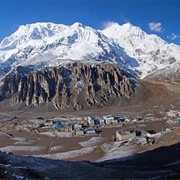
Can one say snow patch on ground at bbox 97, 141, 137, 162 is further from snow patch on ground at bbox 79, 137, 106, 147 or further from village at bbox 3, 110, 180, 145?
village at bbox 3, 110, 180, 145

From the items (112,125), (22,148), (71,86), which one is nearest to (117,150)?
(22,148)

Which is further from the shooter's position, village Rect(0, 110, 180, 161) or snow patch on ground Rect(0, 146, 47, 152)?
snow patch on ground Rect(0, 146, 47, 152)

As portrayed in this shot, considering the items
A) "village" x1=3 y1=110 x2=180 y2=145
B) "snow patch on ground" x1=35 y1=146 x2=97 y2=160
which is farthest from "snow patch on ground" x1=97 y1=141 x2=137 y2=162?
"village" x1=3 y1=110 x2=180 y2=145

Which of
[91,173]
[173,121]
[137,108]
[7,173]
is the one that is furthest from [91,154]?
[137,108]

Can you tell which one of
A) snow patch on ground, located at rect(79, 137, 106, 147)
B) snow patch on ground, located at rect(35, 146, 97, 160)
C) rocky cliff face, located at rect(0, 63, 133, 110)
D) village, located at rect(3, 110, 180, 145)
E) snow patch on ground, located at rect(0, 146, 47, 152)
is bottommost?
snow patch on ground, located at rect(35, 146, 97, 160)

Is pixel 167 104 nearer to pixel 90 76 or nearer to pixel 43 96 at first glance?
pixel 90 76

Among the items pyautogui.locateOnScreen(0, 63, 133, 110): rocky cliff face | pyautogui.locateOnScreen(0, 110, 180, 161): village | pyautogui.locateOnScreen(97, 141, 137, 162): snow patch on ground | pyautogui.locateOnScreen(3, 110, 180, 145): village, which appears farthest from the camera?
pyautogui.locateOnScreen(0, 63, 133, 110): rocky cliff face

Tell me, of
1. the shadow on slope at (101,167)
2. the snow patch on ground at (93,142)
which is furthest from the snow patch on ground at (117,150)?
the snow patch on ground at (93,142)

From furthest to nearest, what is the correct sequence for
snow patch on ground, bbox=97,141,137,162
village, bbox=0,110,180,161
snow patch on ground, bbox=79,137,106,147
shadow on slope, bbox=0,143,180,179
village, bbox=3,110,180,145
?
village, bbox=3,110,180,145 < snow patch on ground, bbox=79,137,106,147 < village, bbox=0,110,180,161 < snow patch on ground, bbox=97,141,137,162 < shadow on slope, bbox=0,143,180,179

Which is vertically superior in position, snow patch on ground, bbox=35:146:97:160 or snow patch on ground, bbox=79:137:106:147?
→ snow patch on ground, bbox=79:137:106:147
